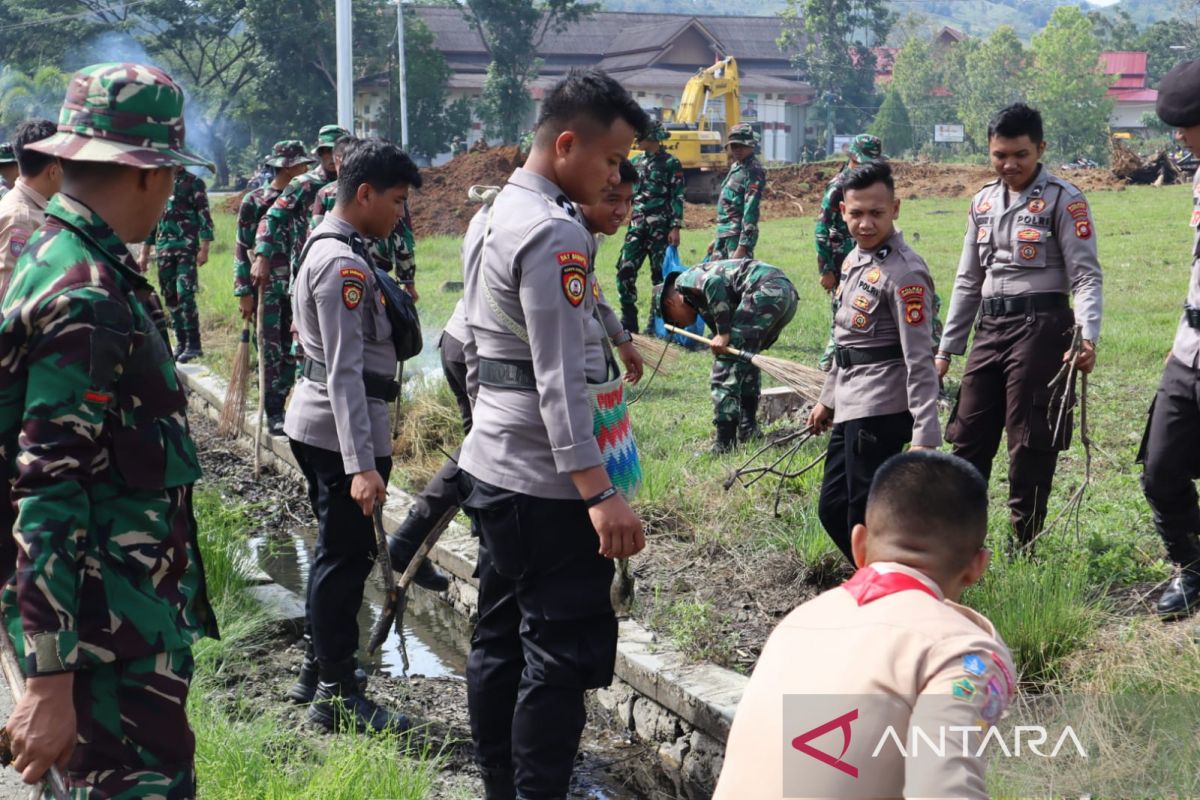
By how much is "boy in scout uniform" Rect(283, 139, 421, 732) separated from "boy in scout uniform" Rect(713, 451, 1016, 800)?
2191 millimetres

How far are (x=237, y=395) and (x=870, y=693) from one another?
7631mm

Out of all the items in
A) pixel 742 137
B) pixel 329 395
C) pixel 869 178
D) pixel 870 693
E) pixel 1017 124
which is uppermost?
pixel 742 137

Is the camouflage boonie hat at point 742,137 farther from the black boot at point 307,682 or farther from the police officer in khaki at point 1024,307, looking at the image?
the black boot at point 307,682

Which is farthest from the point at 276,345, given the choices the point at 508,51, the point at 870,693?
the point at 508,51

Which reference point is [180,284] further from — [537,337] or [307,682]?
[537,337]

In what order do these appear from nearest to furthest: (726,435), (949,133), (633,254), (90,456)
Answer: (90,456)
(726,435)
(633,254)
(949,133)

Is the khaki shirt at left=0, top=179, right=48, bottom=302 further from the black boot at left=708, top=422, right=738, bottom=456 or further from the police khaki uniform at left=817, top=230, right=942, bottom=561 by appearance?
the black boot at left=708, top=422, right=738, bottom=456

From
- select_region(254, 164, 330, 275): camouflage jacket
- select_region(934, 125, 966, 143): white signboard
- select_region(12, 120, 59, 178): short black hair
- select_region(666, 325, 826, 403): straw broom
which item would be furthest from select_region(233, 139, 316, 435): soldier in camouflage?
select_region(934, 125, 966, 143): white signboard

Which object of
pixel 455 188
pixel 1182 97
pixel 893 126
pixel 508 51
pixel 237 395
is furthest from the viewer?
pixel 893 126

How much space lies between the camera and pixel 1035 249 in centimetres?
505

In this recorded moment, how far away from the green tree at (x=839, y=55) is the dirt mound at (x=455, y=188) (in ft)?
138

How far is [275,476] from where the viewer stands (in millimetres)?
8305

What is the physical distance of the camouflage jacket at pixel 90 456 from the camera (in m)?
2.16

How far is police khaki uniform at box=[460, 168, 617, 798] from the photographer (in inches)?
119
